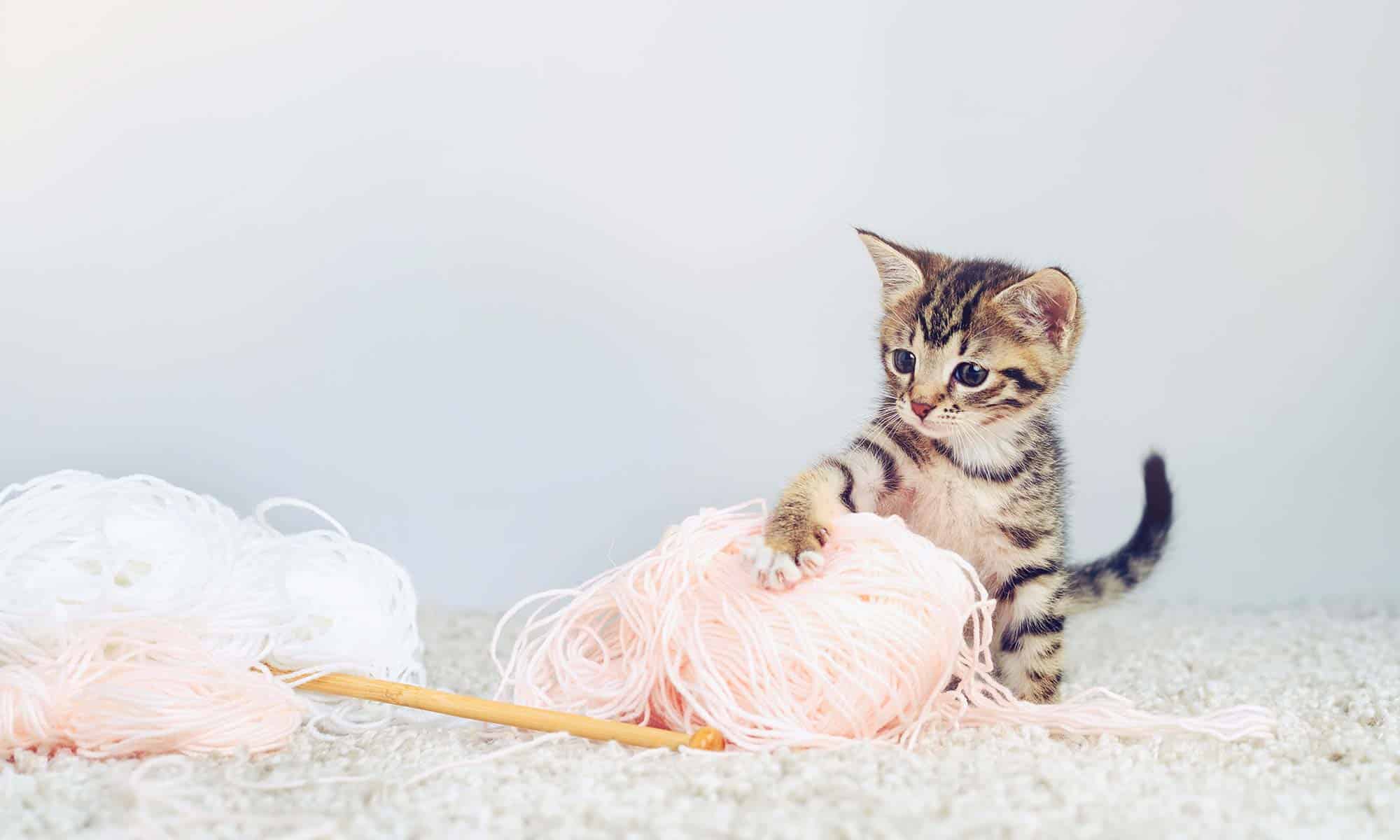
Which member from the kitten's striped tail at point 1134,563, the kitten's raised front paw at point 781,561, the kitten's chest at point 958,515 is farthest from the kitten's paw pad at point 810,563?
the kitten's striped tail at point 1134,563

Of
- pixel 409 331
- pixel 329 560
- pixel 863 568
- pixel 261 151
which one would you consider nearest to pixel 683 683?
pixel 863 568

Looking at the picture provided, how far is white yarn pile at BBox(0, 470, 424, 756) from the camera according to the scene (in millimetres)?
1111

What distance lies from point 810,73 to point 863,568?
1.27m

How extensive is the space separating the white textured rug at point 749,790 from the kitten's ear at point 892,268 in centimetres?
51

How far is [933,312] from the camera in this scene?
131 centimetres

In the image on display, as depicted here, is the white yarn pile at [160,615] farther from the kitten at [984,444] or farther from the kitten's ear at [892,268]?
the kitten's ear at [892,268]

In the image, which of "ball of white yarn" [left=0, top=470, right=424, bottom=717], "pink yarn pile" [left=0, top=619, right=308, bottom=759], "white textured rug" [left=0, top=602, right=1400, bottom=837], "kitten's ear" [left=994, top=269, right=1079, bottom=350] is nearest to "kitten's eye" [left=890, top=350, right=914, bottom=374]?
"kitten's ear" [left=994, top=269, right=1079, bottom=350]

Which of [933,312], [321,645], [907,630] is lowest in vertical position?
[321,645]

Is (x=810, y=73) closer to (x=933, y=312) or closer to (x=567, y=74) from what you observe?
(x=567, y=74)

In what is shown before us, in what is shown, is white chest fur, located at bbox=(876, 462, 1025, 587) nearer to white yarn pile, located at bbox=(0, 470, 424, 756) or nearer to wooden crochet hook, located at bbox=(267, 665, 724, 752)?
wooden crochet hook, located at bbox=(267, 665, 724, 752)

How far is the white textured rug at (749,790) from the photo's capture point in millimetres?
877

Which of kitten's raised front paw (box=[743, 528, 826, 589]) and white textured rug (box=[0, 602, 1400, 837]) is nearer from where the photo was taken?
white textured rug (box=[0, 602, 1400, 837])

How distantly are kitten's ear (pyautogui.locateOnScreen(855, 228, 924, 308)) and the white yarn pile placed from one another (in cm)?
69

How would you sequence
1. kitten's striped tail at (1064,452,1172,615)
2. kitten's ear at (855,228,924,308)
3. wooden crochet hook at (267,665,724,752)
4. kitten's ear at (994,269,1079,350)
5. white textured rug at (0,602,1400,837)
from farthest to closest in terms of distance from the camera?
1. kitten's striped tail at (1064,452,1172,615)
2. kitten's ear at (855,228,924,308)
3. kitten's ear at (994,269,1079,350)
4. wooden crochet hook at (267,665,724,752)
5. white textured rug at (0,602,1400,837)
